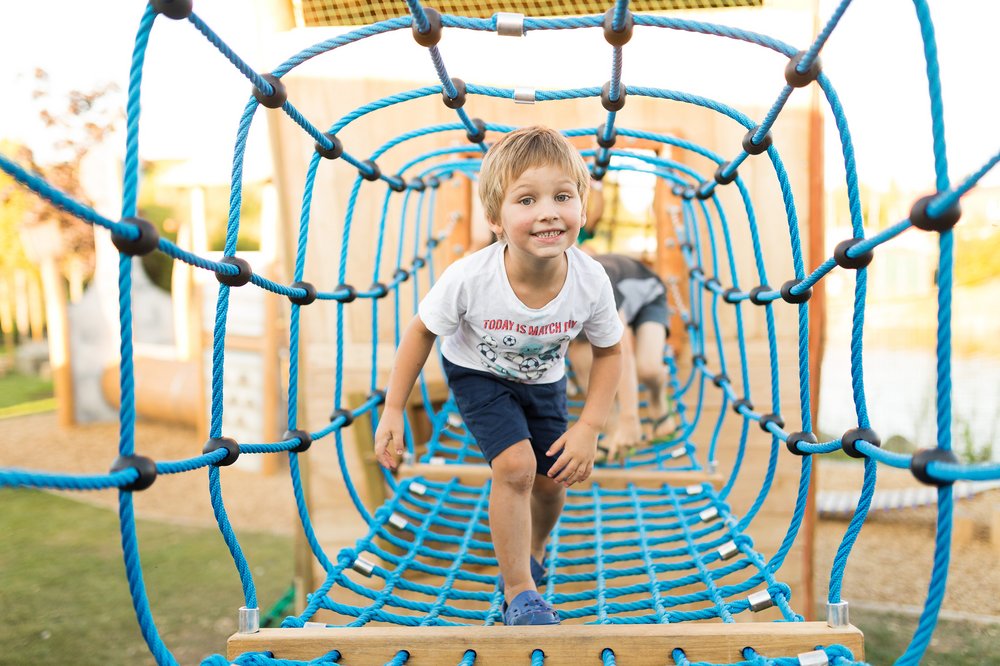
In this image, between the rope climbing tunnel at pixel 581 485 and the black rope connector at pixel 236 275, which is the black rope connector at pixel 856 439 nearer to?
the rope climbing tunnel at pixel 581 485

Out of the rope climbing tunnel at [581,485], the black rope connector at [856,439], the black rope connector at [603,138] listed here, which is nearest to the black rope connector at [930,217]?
the rope climbing tunnel at [581,485]

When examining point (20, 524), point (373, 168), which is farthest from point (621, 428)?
point (20, 524)

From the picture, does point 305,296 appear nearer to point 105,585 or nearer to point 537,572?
point 537,572

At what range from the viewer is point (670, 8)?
236cm

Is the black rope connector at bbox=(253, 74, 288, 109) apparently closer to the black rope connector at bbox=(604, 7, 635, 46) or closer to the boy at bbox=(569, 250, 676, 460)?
the black rope connector at bbox=(604, 7, 635, 46)

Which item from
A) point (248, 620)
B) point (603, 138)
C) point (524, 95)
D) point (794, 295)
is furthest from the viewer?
point (603, 138)

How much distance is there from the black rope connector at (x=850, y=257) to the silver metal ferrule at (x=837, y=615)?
0.39 meters

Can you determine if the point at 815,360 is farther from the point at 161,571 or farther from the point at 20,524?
the point at 20,524

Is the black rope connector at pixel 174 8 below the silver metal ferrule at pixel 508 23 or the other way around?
below

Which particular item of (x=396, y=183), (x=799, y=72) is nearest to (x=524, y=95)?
(x=799, y=72)

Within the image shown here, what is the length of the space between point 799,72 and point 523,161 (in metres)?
0.33

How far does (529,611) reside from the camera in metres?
1.01

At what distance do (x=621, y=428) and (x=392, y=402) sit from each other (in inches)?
38.8

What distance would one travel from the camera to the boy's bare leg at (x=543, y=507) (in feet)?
4.00
